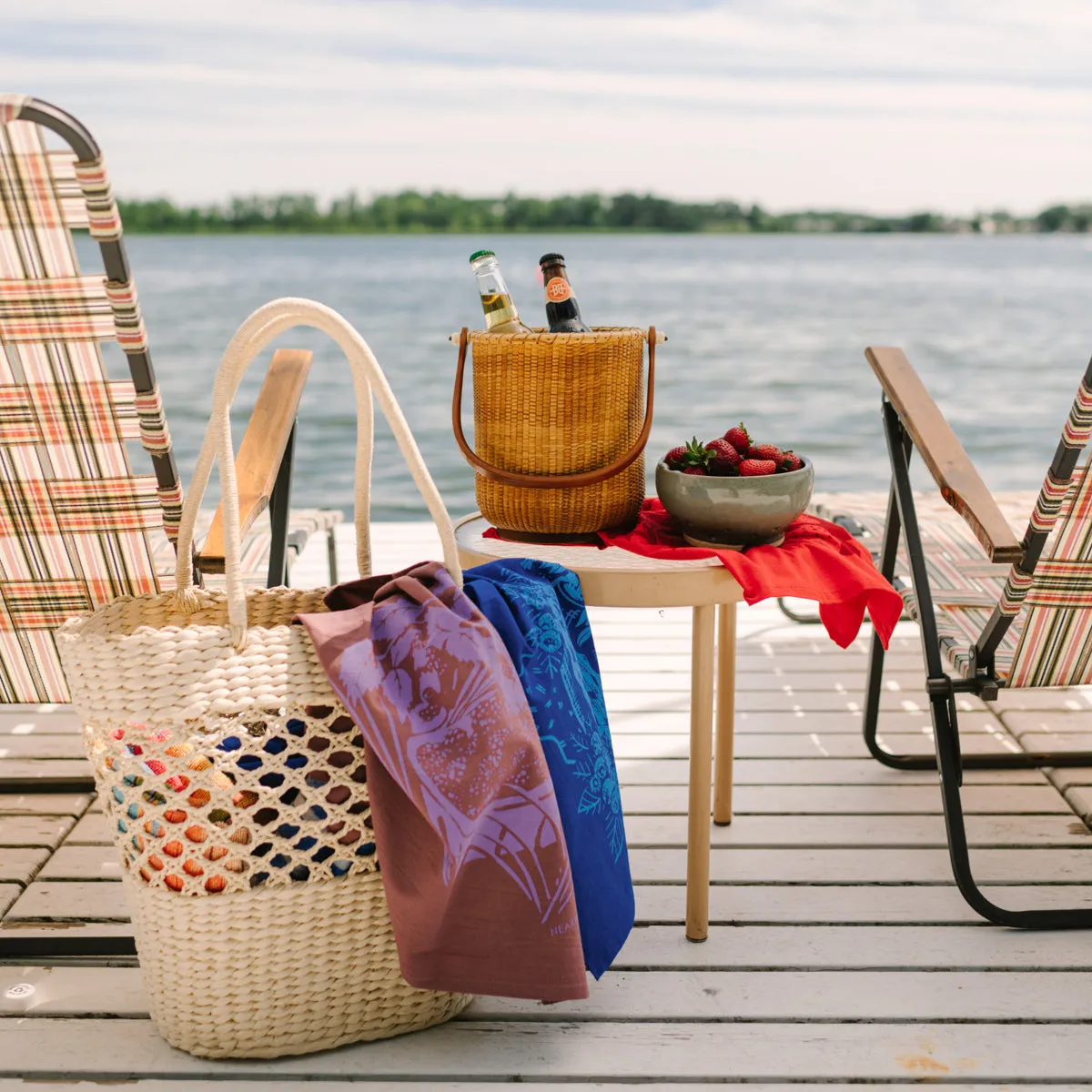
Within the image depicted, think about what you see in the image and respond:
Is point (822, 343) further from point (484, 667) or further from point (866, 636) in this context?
point (484, 667)

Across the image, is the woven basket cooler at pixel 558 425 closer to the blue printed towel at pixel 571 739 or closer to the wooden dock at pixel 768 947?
the blue printed towel at pixel 571 739

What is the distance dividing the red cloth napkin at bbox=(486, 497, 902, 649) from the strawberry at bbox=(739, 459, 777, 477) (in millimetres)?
104

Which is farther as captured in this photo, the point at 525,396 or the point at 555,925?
the point at 525,396

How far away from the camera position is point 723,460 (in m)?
1.62

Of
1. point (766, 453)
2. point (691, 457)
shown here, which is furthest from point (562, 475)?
point (766, 453)

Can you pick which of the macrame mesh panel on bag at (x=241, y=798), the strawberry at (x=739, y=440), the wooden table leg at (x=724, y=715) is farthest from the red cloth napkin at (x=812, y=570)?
the macrame mesh panel on bag at (x=241, y=798)

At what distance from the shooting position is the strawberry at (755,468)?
1.59 m

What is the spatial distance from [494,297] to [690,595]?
1.70 feet

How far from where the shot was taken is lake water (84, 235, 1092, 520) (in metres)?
9.99

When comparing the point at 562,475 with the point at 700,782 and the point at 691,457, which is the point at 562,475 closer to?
the point at 691,457

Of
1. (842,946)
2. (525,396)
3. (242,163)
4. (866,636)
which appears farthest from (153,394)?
(242,163)

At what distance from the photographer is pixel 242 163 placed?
31766mm

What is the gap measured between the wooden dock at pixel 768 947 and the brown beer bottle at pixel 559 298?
85cm

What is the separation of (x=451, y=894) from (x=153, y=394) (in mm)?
693
